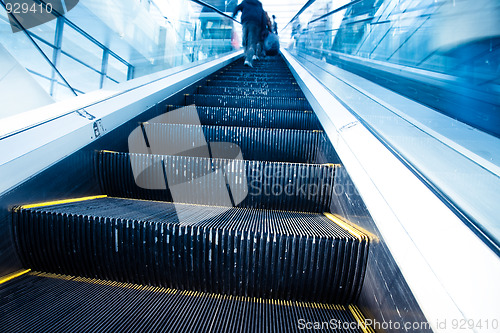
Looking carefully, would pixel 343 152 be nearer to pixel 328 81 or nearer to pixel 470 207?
pixel 470 207

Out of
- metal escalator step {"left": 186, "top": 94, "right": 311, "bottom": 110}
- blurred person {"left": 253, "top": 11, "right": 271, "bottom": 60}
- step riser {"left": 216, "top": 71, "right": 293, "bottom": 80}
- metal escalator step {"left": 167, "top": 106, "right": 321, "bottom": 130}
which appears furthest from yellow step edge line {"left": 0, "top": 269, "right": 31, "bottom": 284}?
blurred person {"left": 253, "top": 11, "right": 271, "bottom": 60}

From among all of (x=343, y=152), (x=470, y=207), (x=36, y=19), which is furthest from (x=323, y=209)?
(x=36, y=19)

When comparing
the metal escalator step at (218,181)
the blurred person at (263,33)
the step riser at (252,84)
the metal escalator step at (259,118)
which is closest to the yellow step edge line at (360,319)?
the metal escalator step at (218,181)

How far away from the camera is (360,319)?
37.3 inches

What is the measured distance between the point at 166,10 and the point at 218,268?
4.17 metres

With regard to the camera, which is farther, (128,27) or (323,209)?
(128,27)

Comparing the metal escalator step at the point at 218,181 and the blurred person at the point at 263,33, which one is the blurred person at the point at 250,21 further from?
the metal escalator step at the point at 218,181

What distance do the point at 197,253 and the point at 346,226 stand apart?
24.1 inches

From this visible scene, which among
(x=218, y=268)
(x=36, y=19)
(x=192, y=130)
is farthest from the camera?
(x=36, y=19)

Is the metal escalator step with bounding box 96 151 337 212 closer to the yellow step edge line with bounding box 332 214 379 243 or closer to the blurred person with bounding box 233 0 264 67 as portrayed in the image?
the yellow step edge line with bounding box 332 214 379 243

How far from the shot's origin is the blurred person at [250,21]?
5246mm

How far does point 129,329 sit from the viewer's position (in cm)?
85

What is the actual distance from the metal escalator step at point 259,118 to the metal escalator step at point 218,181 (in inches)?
32.7

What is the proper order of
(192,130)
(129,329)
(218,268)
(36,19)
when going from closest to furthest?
(129,329), (218,268), (192,130), (36,19)
